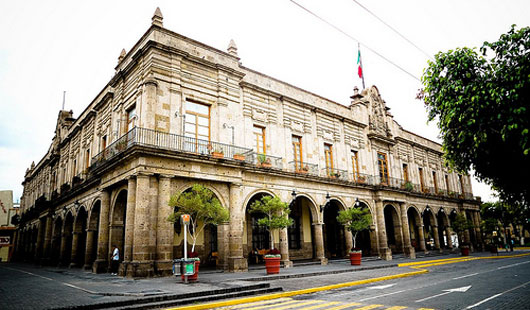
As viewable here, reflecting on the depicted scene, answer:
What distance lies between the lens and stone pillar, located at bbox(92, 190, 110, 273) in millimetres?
14898

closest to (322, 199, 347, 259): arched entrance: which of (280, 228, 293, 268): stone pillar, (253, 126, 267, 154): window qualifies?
(280, 228, 293, 268): stone pillar

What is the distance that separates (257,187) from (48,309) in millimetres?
10918

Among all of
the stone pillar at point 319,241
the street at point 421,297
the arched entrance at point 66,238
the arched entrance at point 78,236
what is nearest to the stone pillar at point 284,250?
the stone pillar at point 319,241

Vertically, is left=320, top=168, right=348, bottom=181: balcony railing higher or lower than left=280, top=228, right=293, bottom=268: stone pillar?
higher

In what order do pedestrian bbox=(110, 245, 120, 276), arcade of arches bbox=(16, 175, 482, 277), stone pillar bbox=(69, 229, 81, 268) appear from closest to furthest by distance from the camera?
arcade of arches bbox=(16, 175, 482, 277) < pedestrian bbox=(110, 245, 120, 276) < stone pillar bbox=(69, 229, 81, 268)

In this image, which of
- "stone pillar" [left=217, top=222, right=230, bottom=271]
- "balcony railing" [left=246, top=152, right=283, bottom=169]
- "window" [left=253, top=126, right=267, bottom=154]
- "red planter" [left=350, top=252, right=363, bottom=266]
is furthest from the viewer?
"window" [left=253, top=126, right=267, bottom=154]

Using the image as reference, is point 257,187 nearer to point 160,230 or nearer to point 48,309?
point 160,230

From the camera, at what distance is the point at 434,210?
94.1 feet

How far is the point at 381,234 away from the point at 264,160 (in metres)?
10.2

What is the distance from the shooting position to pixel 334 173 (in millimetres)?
21000

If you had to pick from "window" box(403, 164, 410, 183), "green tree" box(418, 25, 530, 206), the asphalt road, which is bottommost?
the asphalt road

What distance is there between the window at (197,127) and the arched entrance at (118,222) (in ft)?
12.6

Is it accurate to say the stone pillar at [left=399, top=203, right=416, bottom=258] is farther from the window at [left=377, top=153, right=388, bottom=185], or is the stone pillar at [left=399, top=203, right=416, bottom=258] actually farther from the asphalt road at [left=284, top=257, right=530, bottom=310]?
the asphalt road at [left=284, top=257, right=530, bottom=310]

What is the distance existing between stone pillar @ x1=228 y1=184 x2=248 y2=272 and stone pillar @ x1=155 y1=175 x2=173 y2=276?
2.68 meters
